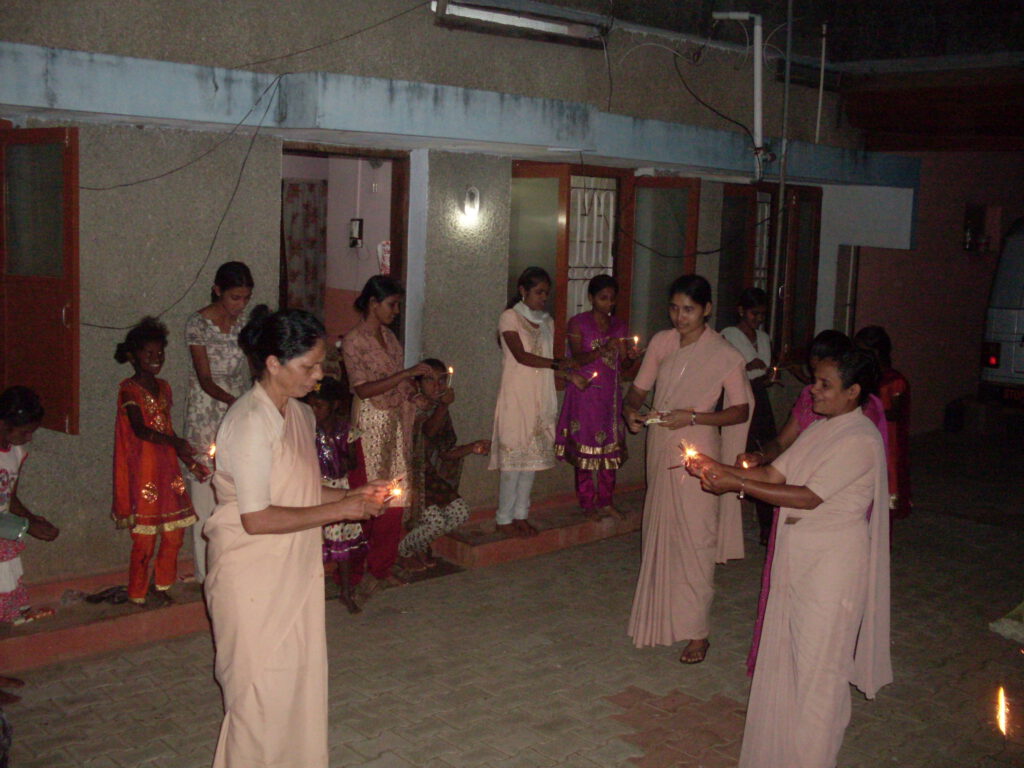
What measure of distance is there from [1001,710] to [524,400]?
146 inches

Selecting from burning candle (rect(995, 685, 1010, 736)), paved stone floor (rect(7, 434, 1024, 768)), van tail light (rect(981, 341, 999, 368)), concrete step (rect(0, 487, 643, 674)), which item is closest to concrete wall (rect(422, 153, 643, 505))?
concrete step (rect(0, 487, 643, 674))

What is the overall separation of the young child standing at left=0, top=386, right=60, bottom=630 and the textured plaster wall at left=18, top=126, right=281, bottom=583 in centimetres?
64

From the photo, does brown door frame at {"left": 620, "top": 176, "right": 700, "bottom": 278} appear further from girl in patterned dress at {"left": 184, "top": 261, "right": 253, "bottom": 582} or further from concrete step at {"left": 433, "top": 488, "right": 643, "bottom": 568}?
girl in patterned dress at {"left": 184, "top": 261, "right": 253, "bottom": 582}

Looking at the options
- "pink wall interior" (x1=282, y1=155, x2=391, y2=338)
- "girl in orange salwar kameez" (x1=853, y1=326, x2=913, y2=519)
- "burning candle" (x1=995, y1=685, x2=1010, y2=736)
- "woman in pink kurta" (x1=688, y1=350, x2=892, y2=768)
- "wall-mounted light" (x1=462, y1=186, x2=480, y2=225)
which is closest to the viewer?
"woman in pink kurta" (x1=688, y1=350, x2=892, y2=768)

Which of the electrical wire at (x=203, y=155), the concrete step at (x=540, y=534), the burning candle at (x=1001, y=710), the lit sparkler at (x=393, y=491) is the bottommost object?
the burning candle at (x=1001, y=710)

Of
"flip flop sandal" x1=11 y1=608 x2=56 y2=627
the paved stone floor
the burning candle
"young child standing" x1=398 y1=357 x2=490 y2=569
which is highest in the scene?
"young child standing" x1=398 y1=357 x2=490 y2=569

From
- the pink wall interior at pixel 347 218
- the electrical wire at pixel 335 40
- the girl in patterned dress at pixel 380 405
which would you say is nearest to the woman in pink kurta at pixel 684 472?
the girl in patterned dress at pixel 380 405

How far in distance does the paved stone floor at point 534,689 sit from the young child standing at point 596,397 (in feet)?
2.92

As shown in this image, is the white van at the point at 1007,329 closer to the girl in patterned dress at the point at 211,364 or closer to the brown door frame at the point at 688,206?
the brown door frame at the point at 688,206

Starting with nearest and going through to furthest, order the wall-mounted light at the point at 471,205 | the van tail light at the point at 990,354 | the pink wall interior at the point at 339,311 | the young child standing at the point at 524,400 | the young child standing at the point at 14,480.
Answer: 1. the young child standing at the point at 14,480
2. the young child standing at the point at 524,400
3. the wall-mounted light at the point at 471,205
4. the pink wall interior at the point at 339,311
5. the van tail light at the point at 990,354

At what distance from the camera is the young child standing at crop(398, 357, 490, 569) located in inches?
283

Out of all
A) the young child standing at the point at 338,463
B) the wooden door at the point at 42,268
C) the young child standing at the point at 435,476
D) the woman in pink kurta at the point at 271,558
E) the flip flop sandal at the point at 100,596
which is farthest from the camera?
the young child standing at the point at 435,476

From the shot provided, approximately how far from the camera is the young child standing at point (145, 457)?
6.06 m

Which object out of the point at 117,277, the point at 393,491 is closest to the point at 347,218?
the point at 117,277
